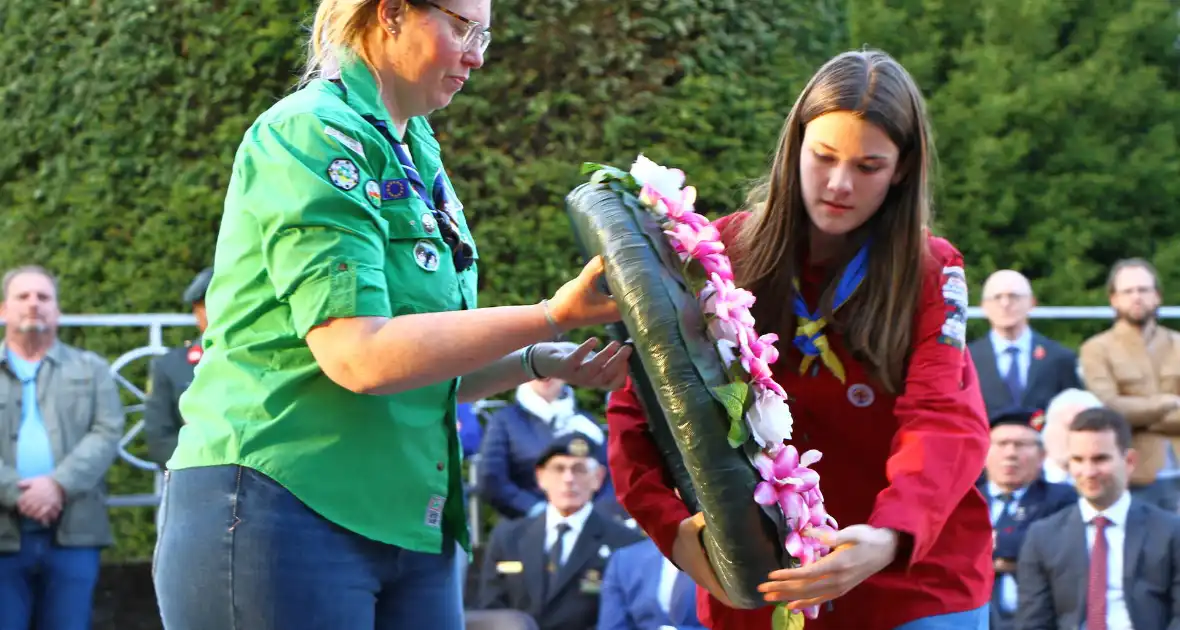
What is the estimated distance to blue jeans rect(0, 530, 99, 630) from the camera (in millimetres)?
6527

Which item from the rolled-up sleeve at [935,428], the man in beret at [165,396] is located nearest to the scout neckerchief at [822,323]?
the rolled-up sleeve at [935,428]

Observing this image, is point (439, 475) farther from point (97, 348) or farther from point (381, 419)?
point (97, 348)

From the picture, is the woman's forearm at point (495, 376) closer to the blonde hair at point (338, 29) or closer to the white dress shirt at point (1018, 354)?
the blonde hair at point (338, 29)

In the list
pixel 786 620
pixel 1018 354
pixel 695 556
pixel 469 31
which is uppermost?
pixel 1018 354

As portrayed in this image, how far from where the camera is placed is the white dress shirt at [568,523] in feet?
21.1

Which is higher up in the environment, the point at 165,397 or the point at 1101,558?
the point at 165,397

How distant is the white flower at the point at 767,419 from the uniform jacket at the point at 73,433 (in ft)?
16.1

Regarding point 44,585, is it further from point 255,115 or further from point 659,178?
point 659,178

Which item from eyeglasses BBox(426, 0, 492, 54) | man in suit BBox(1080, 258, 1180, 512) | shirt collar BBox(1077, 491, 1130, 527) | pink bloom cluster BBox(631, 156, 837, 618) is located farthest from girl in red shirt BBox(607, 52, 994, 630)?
man in suit BBox(1080, 258, 1180, 512)

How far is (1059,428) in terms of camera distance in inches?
276

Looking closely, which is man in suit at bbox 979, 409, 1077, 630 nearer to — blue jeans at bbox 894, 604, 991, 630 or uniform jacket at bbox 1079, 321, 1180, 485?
uniform jacket at bbox 1079, 321, 1180, 485

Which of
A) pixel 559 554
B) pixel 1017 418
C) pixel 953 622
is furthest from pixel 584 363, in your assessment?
pixel 1017 418

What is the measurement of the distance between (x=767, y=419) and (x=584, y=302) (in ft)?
1.11

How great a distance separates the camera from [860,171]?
2871mm
